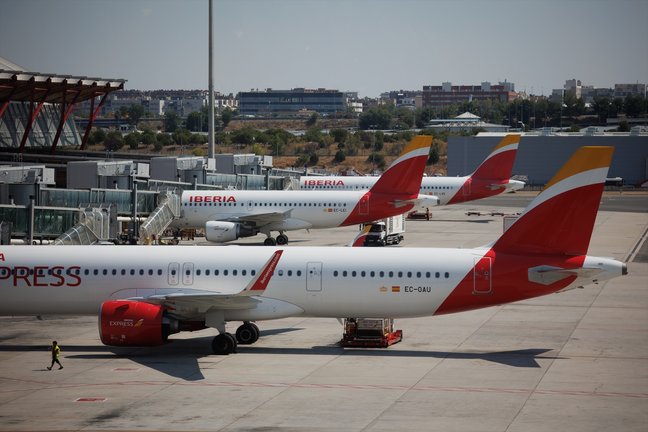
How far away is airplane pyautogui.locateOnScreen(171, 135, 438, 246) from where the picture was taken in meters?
69.7

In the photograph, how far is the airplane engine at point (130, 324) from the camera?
110 feet

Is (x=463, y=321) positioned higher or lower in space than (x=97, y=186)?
lower

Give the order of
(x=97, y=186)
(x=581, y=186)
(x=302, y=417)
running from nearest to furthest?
(x=302, y=417), (x=581, y=186), (x=97, y=186)

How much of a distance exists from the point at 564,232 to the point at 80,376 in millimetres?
17678

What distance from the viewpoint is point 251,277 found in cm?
3575

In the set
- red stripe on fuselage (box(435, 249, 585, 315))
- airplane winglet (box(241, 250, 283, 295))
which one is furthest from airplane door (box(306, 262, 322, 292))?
red stripe on fuselage (box(435, 249, 585, 315))

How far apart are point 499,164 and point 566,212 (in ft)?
Answer: 179

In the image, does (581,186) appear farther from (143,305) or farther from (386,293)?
(143,305)

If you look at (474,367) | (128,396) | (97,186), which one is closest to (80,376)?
(128,396)

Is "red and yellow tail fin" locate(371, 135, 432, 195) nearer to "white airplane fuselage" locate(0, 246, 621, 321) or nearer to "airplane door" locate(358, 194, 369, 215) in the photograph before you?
"airplane door" locate(358, 194, 369, 215)

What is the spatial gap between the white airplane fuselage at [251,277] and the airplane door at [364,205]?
34.1m

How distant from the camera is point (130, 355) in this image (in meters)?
35.0

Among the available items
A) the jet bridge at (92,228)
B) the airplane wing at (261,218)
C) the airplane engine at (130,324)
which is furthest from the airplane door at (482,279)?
the airplane wing at (261,218)

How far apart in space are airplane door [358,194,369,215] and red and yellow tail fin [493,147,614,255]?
116 ft
